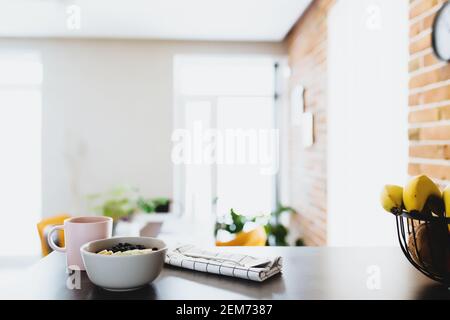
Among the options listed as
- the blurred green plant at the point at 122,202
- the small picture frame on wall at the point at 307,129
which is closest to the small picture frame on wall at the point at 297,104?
the small picture frame on wall at the point at 307,129

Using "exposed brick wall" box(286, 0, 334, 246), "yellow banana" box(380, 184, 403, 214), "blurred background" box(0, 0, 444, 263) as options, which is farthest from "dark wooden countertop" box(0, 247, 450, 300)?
"blurred background" box(0, 0, 444, 263)

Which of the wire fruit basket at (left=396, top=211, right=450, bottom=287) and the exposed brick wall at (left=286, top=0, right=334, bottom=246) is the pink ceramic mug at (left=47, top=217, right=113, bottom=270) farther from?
the exposed brick wall at (left=286, top=0, right=334, bottom=246)

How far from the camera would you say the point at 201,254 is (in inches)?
43.7

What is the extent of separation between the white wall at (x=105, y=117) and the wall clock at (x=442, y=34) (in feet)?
10.0

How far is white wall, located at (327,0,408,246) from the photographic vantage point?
208 cm

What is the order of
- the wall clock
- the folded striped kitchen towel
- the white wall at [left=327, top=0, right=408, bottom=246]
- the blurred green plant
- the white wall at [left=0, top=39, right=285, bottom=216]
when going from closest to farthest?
the folded striped kitchen towel < the wall clock < the white wall at [left=327, top=0, right=408, bottom=246] < the blurred green plant < the white wall at [left=0, top=39, right=285, bottom=216]

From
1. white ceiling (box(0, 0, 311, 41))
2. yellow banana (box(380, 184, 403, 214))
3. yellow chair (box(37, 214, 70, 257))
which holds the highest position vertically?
white ceiling (box(0, 0, 311, 41))

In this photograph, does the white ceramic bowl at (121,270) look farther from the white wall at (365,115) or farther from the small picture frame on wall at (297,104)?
the small picture frame on wall at (297,104)

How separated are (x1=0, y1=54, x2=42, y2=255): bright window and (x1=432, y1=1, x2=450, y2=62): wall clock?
3.96 metres

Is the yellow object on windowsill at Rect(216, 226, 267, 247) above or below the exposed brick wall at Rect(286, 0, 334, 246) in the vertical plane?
below

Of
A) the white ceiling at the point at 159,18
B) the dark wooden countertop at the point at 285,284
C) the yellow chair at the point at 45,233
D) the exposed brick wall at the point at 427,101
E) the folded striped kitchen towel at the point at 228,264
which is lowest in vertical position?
the yellow chair at the point at 45,233

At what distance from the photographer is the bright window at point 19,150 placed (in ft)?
14.6

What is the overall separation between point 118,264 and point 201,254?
10.8 inches

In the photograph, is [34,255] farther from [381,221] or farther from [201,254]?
[201,254]
